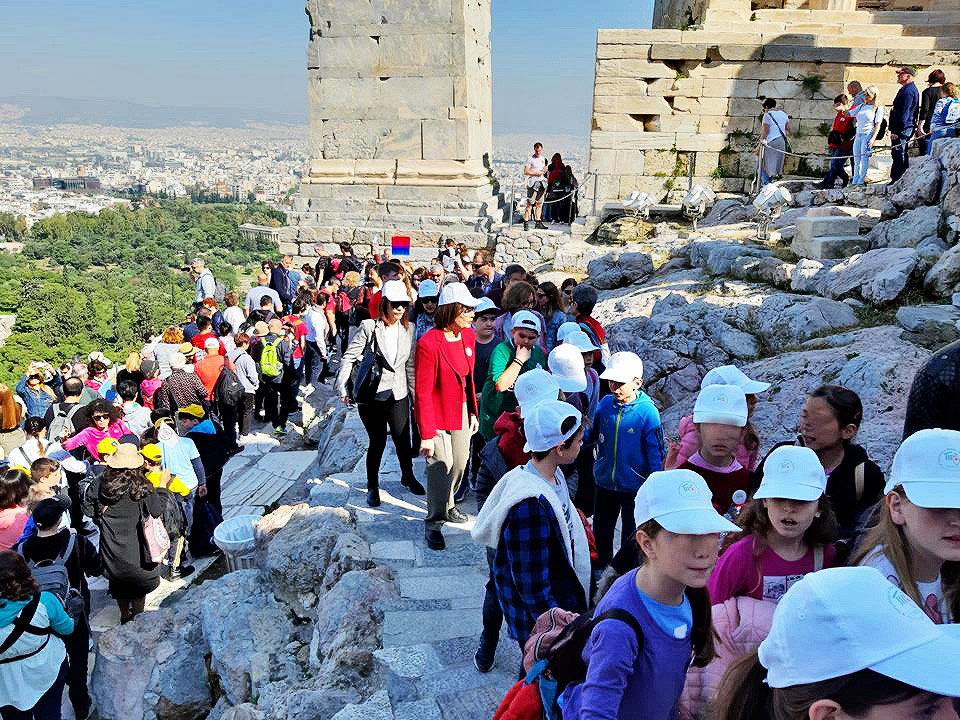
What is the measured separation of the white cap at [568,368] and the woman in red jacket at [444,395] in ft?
2.57

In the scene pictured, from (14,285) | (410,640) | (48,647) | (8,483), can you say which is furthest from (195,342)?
(14,285)

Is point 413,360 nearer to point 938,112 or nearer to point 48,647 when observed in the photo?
point 48,647

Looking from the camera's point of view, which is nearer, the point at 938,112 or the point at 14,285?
the point at 938,112

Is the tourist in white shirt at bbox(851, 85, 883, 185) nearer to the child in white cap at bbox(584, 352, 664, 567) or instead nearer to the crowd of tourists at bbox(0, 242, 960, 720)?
the crowd of tourists at bbox(0, 242, 960, 720)

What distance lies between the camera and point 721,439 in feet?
10.3

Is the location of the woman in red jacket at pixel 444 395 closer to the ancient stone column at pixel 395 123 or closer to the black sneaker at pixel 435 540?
the black sneaker at pixel 435 540

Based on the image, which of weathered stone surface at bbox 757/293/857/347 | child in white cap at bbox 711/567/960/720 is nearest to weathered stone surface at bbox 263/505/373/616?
child in white cap at bbox 711/567/960/720

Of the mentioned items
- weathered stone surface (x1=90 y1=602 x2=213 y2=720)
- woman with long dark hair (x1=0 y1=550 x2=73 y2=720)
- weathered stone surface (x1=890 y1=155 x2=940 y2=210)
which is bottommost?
weathered stone surface (x1=90 y1=602 x2=213 y2=720)

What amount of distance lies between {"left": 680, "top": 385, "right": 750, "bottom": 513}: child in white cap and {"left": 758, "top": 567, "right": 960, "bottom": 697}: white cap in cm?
189

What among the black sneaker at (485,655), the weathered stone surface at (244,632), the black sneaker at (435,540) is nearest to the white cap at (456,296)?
the black sneaker at (435,540)

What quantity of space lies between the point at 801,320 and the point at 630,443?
349 cm

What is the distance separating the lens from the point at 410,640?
3672 mm

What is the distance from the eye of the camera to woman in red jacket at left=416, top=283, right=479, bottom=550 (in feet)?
14.6

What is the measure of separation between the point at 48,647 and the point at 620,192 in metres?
12.8
